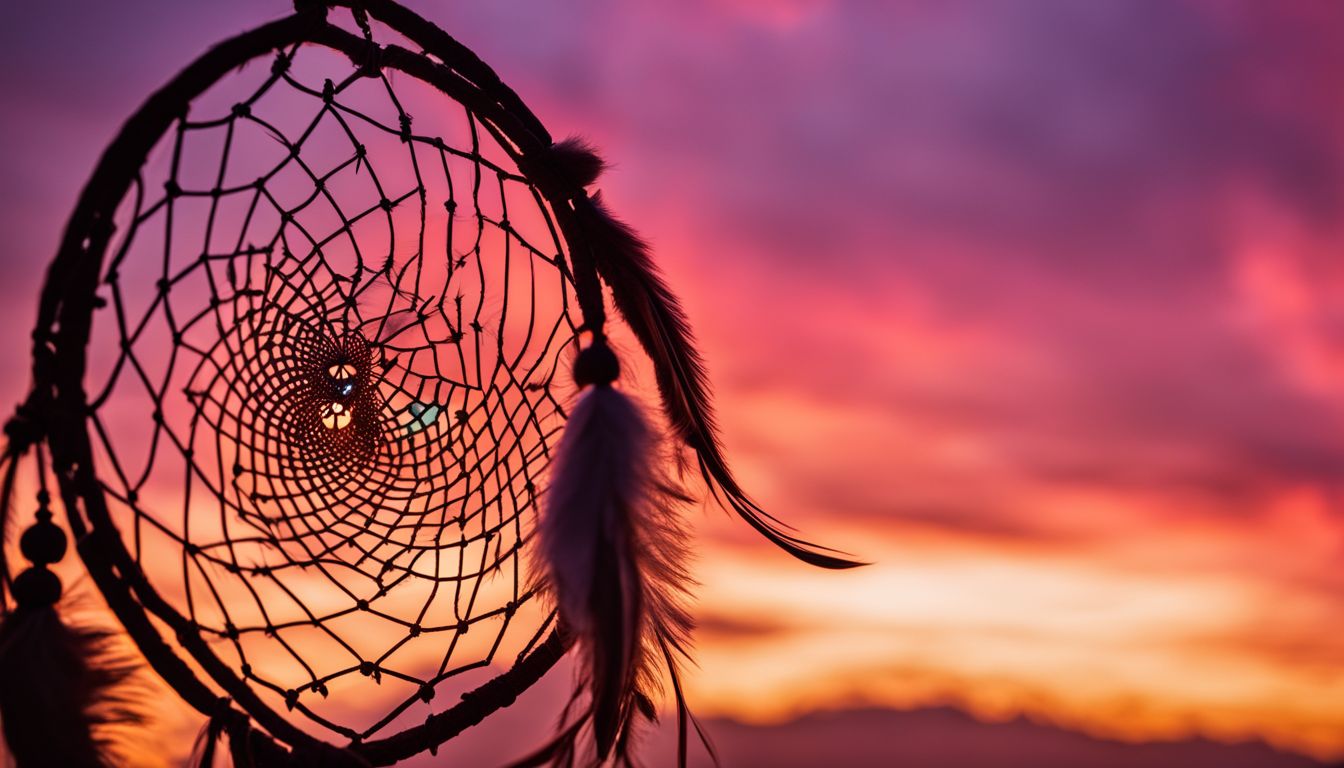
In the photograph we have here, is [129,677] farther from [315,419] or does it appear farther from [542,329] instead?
[542,329]

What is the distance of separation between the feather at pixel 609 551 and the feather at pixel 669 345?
0.30m

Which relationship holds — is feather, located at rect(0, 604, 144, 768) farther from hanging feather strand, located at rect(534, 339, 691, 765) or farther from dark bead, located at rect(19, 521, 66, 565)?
hanging feather strand, located at rect(534, 339, 691, 765)

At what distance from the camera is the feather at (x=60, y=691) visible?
154 centimetres

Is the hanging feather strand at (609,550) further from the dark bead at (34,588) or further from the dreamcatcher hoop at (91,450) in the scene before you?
the dark bead at (34,588)

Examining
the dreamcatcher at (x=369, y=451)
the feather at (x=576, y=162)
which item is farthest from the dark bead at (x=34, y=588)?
the feather at (x=576, y=162)

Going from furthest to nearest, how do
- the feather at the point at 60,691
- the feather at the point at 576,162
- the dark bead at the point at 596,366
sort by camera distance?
1. the feather at the point at 576,162
2. the dark bead at the point at 596,366
3. the feather at the point at 60,691

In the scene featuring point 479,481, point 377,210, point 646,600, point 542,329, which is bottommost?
point 646,600

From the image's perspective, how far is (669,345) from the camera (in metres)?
2.09

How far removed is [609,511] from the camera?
5.49 feet

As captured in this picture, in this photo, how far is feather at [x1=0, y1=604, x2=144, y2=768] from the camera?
1.54 m

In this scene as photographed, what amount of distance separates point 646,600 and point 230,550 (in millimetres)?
733

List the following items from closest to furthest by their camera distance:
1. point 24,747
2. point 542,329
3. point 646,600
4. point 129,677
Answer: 1. point 24,747
2. point 129,677
3. point 646,600
4. point 542,329

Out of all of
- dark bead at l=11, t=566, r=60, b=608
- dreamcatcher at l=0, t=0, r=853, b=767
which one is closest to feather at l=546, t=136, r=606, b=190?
dreamcatcher at l=0, t=0, r=853, b=767

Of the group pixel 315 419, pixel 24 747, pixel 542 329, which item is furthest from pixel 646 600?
pixel 24 747
